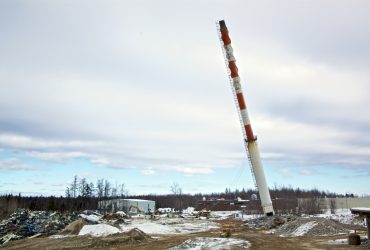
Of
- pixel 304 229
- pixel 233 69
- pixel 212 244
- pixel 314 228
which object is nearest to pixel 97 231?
pixel 212 244

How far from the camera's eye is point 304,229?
31109 millimetres

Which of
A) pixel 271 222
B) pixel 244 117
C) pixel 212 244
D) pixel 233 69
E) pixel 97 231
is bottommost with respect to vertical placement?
pixel 212 244

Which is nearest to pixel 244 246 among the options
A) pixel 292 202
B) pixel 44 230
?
pixel 44 230

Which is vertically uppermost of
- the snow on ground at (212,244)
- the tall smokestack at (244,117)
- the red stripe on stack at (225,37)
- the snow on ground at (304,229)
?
the red stripe on stack at (225,37)

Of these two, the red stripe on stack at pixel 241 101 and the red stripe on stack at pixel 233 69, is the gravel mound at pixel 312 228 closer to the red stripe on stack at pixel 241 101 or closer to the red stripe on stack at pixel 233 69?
the red stripe on stack at pixel 241 101

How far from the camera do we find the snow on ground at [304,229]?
3045cm

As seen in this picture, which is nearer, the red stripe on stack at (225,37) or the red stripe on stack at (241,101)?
the red stripe on stack at (241,101)

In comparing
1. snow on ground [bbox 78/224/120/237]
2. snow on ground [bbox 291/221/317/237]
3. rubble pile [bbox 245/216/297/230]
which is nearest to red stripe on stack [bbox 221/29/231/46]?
rubble pile [bbox 245/216/297/230]

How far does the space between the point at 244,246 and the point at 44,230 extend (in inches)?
798

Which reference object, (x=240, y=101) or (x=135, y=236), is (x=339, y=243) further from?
(x=240, y=101)

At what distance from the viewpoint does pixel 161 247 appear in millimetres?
22938

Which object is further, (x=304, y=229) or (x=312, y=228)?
(x=304, y=229)

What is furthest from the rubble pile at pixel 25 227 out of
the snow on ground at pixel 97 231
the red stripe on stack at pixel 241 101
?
the red stripe on stack at pixel 241 101

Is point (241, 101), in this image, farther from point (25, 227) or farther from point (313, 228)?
point (25, 227)
